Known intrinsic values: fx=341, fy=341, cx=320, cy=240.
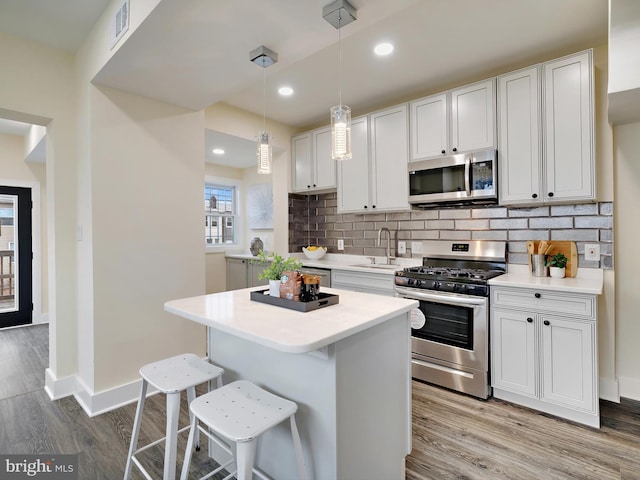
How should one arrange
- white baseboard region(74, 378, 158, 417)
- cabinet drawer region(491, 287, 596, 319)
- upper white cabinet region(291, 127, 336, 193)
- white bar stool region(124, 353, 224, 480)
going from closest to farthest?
1. white bar stool region(124, 353, 224, 480)
2. cabinet drawer region(491, 287, 596, 319)
3. white baseboard region(74, 378, 158, 417)
4. upper white cabinet region(291, 127, 336, 193)

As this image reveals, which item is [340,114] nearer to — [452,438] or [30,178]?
[452,438]

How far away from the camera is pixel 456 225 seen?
3.28 metres

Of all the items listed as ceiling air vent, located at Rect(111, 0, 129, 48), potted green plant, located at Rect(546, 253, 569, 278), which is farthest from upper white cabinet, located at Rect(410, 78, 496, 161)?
ceiling air vent, located at Rect(111, 0, 129, 48)

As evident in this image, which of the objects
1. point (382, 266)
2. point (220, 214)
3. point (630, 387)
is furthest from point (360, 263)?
point (220, 214)

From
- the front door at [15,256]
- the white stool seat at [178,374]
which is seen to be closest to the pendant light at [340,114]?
the white stool seat at [178,374]

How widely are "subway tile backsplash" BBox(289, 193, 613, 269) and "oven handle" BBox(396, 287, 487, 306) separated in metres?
0.68

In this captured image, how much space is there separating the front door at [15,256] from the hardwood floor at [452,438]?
2.44m

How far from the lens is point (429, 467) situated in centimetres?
185

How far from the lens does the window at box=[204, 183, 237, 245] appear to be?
530 centimetres

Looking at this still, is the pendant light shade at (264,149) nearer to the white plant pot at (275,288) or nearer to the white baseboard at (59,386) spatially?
the white plant pot at (275,288)

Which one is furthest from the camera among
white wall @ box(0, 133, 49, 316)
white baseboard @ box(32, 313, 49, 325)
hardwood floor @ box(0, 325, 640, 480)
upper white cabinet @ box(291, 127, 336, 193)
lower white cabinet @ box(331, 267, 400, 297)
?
white baseboard @ box(32, 313, 49, 325)

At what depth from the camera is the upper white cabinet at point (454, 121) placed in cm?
282

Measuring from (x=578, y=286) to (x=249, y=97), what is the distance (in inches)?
126

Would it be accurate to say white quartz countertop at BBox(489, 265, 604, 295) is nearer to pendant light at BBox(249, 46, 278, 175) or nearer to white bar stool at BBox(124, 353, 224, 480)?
pendant light at BBox(249, 46, 278, 175)
